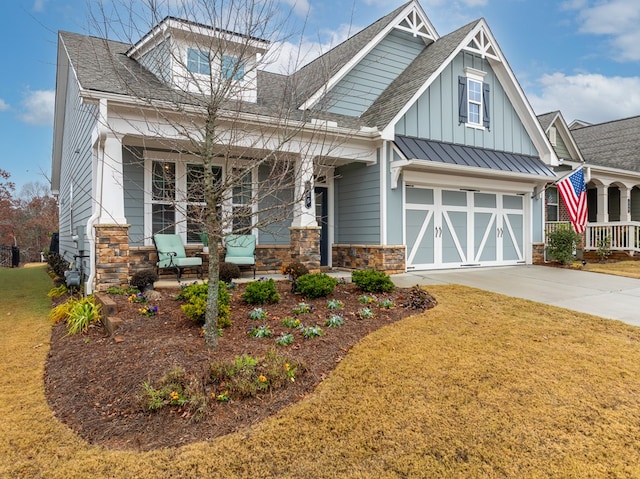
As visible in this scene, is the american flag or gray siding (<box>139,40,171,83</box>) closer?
gray siding (<box>139,40,171,83</box>)

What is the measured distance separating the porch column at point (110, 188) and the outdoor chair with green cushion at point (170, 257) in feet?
3.15

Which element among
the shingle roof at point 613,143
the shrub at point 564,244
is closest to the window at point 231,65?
the shrub at point 564,244

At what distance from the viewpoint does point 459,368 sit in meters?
3.93

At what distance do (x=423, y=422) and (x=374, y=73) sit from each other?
10.3 meters

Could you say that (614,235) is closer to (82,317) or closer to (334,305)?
(334,305)

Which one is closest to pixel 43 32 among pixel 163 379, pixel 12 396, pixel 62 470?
pixel 12 396

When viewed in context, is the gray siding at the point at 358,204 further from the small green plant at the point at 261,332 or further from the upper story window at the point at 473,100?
the small green plant at the point at 261,332

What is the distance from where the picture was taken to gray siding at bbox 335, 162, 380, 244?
9.69 meters

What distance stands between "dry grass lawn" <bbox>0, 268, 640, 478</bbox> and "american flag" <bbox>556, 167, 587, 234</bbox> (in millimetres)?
8303

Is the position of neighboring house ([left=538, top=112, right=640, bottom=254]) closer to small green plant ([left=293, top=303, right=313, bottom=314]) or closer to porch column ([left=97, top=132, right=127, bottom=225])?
small green plant ([left=293, top=303, right=313, bottom=314])

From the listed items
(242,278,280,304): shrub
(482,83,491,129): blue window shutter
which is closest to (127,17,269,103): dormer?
(242,278,280,304): shrub

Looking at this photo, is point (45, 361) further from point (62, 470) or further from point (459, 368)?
point (459, 368)

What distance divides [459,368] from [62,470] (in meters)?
3.32

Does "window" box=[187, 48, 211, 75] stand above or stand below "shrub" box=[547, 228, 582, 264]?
above
